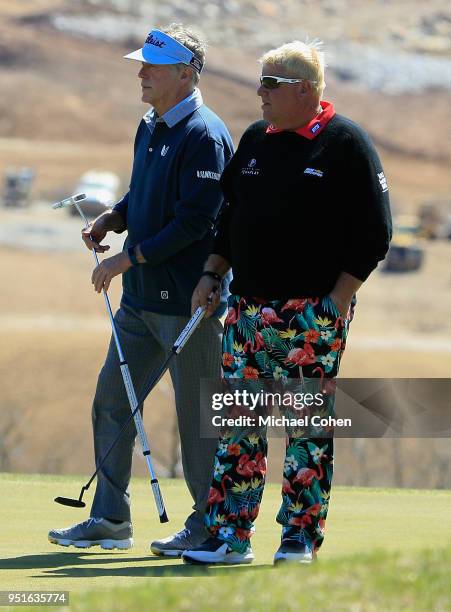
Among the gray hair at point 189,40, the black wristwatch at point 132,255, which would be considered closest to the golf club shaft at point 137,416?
the black wristwatch at point 132,255

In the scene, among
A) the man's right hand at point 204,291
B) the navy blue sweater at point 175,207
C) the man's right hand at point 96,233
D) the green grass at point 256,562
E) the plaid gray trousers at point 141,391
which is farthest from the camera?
the man's right hand at point 96,233

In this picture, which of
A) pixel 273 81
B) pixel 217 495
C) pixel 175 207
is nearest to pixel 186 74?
pixel 175 207

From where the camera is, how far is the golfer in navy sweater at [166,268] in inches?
239

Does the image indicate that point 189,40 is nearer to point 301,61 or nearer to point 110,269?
point 301,61

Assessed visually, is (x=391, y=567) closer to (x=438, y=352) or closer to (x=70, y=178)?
(x=438, y=352)

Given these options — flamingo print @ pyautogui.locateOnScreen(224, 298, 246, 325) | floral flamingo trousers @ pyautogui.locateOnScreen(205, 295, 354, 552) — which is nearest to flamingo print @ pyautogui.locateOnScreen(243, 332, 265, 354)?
floral flamingo trousers @ pyautogui.locateOnScreen(205, 295, 354, 552)

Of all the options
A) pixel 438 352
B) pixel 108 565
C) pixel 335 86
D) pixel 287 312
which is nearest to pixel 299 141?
pixel 287 312

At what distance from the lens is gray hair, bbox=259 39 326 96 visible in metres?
5.59

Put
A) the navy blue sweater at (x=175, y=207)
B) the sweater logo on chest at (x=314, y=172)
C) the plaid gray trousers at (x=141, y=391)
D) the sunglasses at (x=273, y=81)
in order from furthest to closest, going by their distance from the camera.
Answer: the plaid gray trousers at (x=141, y=391), the navy blue sweater at (x=175, y=207), the sunglasses at (x=273, y=81), the sweater logo on chest at (x=314, y=172)

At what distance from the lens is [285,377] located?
5.55 m

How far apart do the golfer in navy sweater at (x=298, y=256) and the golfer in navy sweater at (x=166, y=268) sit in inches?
17.1

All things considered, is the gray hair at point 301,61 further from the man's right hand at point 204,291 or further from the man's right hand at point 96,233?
the man's right hand at point 96,233

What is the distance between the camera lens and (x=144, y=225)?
20.4ft

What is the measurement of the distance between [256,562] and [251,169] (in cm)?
139
